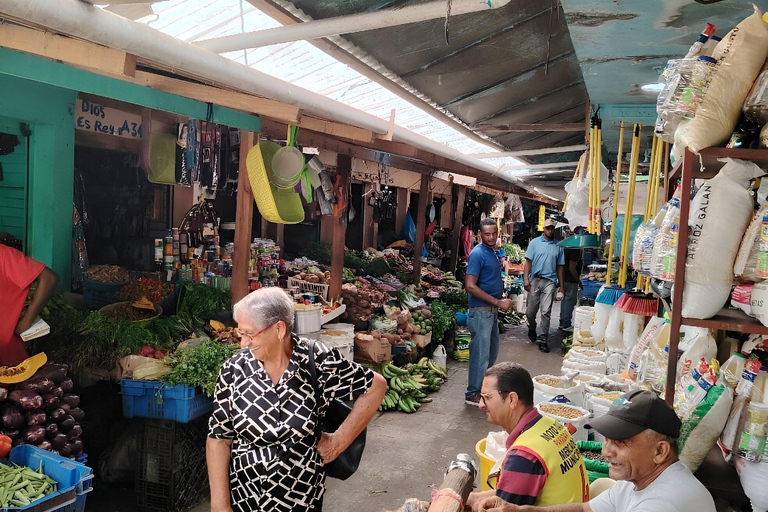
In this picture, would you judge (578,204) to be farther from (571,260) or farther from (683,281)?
(571,260)

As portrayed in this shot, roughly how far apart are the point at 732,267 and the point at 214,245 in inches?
249

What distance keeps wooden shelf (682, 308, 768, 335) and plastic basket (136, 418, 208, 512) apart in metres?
3.77

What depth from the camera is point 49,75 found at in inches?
154

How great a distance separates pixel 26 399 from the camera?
12.9 feet

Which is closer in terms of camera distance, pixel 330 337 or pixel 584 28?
pixel 584 28

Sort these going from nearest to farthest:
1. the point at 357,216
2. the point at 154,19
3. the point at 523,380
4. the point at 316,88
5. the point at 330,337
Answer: the point at 523,380, the point at 154,19, the point at 316,88, the point at 330,337, the point at 357,216

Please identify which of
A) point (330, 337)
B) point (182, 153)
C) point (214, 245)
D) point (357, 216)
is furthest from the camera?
point (357, 216)

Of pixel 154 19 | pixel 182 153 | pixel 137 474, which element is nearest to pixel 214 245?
pixel 182 153

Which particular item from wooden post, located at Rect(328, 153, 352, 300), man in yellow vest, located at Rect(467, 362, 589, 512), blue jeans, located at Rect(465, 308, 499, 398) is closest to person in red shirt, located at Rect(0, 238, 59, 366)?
man in yellow vest, located at Rect(467, 362, 589, 512)

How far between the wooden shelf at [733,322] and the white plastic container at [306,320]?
15.2 feet

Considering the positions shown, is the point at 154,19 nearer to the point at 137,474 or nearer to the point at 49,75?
the point at 49,75

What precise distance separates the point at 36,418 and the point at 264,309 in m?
2.09

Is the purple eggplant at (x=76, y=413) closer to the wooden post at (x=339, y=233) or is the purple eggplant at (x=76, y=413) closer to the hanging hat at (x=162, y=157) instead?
the hanging hat at (x=162, y=157)

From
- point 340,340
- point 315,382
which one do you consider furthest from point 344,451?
point 340,340
